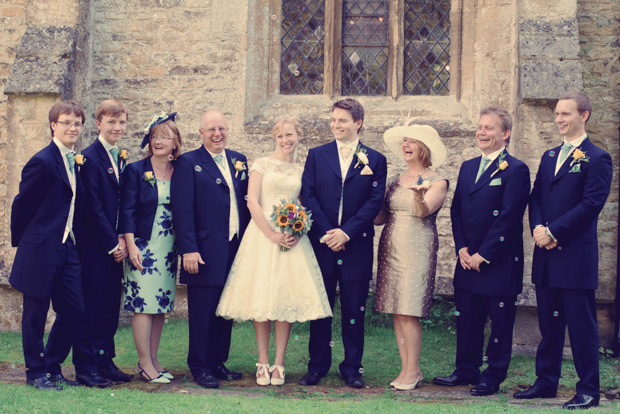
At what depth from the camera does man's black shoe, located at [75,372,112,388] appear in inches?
192

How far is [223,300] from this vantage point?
201 inches

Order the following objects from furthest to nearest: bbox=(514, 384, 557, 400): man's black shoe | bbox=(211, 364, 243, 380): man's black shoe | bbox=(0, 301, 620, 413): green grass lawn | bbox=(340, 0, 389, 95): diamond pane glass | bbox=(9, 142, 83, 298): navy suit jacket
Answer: bbox=(340, 0, 389, 95): diamond pane glass, bbox=(211, 364, 243, 380): man's black shoe, bbox=(514, 384, 557, 400): man's black shoe, bbox=(9, 142, 83, 298): navy suit jacket, bbox=(0, 301, 620, 413): green grass lawn

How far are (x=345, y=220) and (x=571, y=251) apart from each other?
5.41ft

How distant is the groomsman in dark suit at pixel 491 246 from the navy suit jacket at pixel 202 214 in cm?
184

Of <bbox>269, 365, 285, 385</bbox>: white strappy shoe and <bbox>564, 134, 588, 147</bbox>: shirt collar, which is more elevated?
<bbox>564, 134, 588, 147</bbox>: shirt collar

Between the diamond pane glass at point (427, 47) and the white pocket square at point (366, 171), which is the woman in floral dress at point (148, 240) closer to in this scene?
the white pocket square at point (366, 171)

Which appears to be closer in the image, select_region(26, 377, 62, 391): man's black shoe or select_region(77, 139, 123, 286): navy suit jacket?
select_region(26, 377, 62, 391): man's black shoe

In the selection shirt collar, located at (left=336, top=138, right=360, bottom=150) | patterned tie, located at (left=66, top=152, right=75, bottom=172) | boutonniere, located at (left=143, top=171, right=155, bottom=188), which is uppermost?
shirt collar, located at (left=336, top=138, right=360, bottom=150)

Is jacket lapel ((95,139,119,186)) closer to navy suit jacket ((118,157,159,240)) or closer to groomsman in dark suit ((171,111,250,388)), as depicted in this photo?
navy suit jacket ((118,157,159,240))

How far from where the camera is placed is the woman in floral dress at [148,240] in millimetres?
5039

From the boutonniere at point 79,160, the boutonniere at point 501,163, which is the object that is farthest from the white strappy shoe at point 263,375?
the boutonniere at point 501,163

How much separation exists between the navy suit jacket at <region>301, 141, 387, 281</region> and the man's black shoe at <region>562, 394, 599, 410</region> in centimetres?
168

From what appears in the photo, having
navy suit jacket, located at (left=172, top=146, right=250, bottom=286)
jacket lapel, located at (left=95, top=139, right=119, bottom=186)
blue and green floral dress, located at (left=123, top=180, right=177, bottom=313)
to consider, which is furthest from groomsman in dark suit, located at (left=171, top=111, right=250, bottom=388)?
jacket lapel, located at (left=95, top=139, right=119, bottom=186)

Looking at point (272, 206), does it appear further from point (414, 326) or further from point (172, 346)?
point (172, 346)
